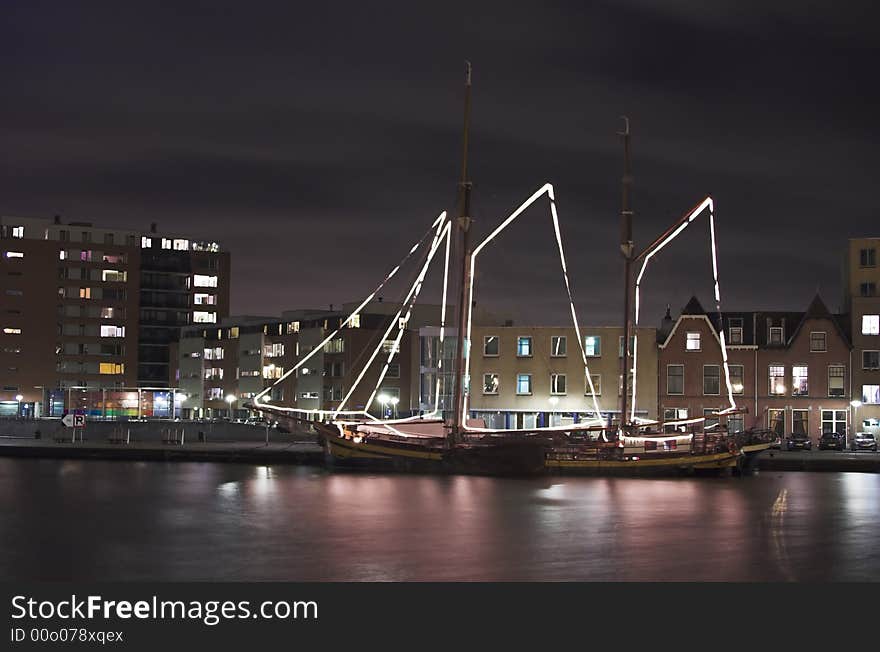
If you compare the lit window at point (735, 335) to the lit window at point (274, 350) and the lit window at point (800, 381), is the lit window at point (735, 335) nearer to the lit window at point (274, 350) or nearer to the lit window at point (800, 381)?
the lit window at point (800, 381)

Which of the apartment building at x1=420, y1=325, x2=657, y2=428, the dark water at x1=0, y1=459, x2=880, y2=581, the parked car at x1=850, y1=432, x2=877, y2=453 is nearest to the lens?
the dark water at x1=0, y1=459, x2=880, y2=581

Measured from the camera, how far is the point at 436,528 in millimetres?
49562

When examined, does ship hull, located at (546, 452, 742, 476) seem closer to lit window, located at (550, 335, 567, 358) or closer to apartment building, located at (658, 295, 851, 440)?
apartment building, located at (658, 295, 851, 440)

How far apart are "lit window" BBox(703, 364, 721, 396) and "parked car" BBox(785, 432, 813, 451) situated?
8424 millimetres

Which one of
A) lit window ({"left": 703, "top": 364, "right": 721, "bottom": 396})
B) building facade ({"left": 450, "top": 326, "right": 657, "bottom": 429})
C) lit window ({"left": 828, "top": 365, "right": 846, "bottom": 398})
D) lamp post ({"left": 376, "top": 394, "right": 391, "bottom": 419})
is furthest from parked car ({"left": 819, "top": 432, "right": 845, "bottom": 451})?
lamp post ({"left": 376, "top": 394, "right": 391, "bottom": 419})

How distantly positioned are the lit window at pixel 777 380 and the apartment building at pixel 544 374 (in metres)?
9.64

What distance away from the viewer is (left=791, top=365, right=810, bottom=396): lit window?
342ft

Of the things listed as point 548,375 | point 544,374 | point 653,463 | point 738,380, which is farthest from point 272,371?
point 653,463

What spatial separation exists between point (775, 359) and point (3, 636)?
85659 mm

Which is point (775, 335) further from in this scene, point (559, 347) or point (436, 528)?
point (436, 528)

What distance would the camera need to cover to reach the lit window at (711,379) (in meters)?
105

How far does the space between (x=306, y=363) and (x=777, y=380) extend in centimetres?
6344

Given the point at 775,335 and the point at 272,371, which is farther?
the point at 272,371

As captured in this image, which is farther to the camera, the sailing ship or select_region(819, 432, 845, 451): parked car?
select_region(819, 432, 845, 451): parked car
